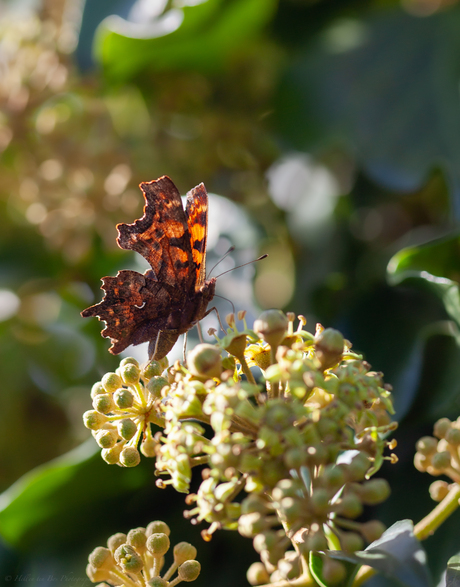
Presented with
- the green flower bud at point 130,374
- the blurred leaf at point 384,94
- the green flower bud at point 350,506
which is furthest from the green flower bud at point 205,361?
the blurred leaf at point 384,94

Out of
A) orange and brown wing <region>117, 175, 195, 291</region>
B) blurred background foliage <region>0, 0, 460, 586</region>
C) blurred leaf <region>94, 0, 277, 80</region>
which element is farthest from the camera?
blurred leaf <region>94, 0, 277, 80</region>

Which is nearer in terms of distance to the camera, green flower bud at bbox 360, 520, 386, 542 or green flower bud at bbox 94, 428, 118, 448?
green flower bud at bbox 360, 520, 386, 542

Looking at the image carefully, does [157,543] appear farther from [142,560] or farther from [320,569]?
[320,569]

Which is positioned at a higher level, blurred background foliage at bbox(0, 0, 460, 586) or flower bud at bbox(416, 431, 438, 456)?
blurred background foliage at bbox(0, 0, 460, 586)

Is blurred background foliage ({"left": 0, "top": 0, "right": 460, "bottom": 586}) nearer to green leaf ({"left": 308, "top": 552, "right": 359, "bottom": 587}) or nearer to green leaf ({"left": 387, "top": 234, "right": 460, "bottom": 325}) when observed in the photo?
green leaf ({"left": 387, "top": 234, "right": 460, "bottom": 325})

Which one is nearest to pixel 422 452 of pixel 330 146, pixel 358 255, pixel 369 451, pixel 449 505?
pixel 449 505

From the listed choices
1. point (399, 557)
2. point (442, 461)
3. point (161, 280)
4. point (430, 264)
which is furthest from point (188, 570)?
point (430, 264)

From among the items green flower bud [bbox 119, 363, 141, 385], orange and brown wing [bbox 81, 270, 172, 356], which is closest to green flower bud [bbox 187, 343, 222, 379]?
green flower bud [bbox 119, 363, 141, 385]

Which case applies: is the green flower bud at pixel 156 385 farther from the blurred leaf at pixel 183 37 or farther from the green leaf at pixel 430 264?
the blurred leaf at pixel 183 37
